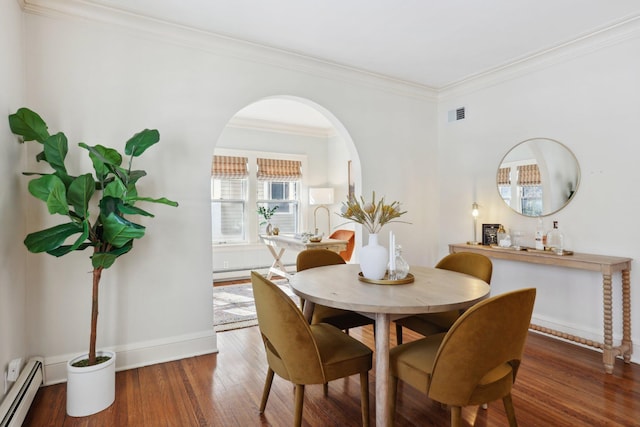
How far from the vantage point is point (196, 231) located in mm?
3051

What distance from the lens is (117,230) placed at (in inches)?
85.5

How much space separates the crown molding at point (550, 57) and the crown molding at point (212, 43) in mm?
574

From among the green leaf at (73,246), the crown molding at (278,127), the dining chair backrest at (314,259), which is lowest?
the dining chair backrest at (314,259)

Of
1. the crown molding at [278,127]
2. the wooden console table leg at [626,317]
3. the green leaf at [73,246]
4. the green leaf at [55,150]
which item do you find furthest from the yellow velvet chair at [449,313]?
the crown molding at [278,127]

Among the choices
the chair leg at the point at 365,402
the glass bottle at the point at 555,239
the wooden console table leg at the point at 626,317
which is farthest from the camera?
the glass bottle at the point at 555,239

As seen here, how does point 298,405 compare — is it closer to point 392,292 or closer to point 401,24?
point 392,292

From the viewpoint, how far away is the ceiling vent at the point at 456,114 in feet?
14.0

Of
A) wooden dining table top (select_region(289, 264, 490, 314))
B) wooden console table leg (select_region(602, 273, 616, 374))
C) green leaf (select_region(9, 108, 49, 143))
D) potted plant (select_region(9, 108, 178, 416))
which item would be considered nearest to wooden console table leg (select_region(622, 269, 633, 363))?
wooden console table leg (select_region(602, 273, 616, 374))

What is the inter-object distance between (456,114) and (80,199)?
394 centimetres

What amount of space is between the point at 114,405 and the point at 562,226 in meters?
3.85

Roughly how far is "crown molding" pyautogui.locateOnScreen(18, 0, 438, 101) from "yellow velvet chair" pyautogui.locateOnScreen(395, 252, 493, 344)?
2.23m

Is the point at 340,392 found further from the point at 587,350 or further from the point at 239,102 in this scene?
the point at 239,102

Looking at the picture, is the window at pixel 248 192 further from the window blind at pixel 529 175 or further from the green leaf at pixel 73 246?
the window blind at pixel 529 175

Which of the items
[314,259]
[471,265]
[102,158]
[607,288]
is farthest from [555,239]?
[102,158]
